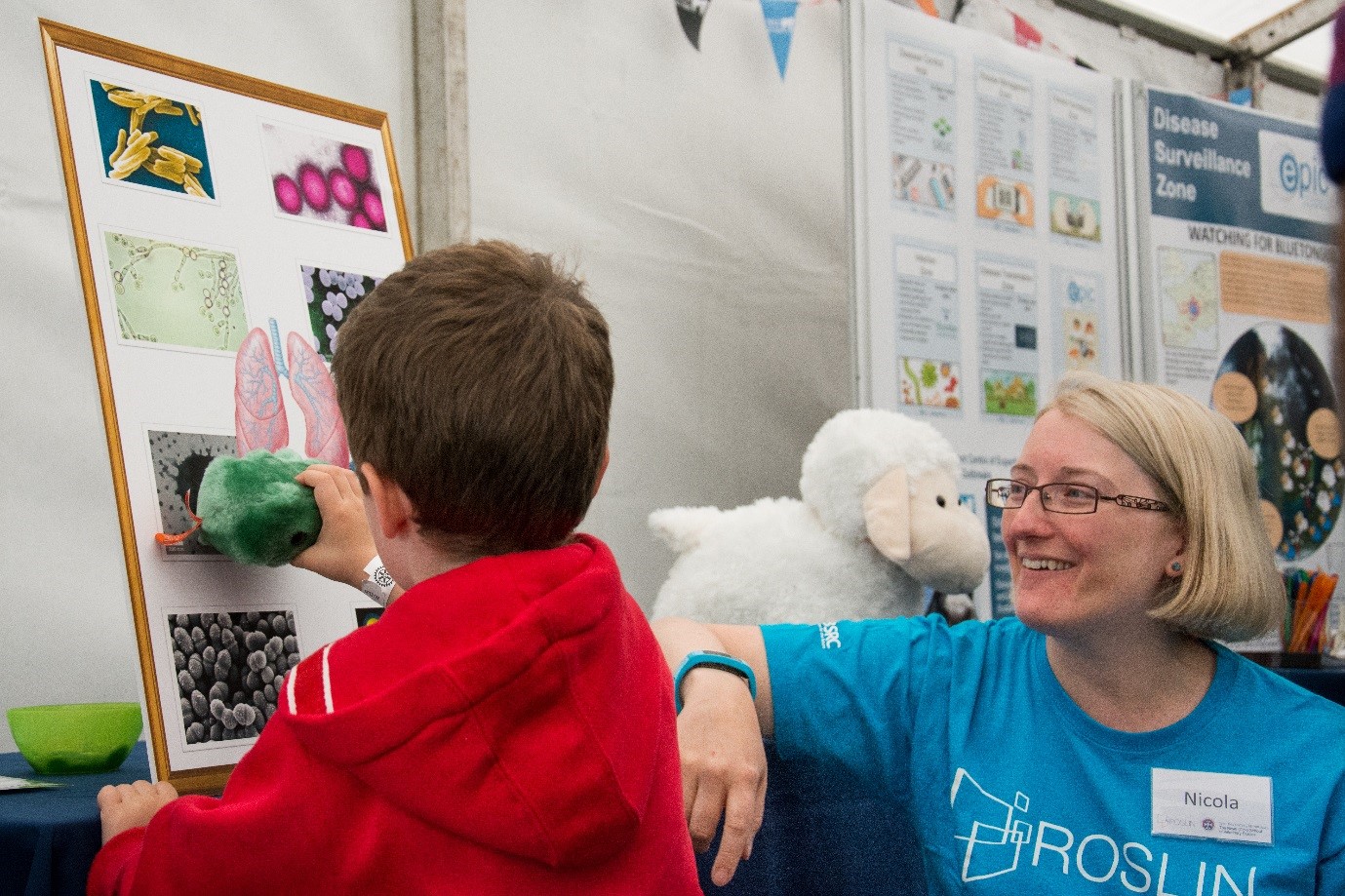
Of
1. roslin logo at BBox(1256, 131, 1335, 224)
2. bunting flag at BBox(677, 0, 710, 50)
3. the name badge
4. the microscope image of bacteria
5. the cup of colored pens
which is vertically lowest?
the cup of colored pens

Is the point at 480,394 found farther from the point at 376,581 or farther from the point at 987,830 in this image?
the point at 987,830

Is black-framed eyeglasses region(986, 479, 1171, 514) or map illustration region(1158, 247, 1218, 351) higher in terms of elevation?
map illustration region(1158, 247, 1218, 351)

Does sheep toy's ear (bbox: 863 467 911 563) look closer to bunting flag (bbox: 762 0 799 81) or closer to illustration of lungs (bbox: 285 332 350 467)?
illustration of lungs (bbox: 285 332 350 467)

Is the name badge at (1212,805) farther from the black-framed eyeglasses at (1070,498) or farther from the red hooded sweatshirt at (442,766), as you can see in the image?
the red hooded sweatshirt at (442,766)

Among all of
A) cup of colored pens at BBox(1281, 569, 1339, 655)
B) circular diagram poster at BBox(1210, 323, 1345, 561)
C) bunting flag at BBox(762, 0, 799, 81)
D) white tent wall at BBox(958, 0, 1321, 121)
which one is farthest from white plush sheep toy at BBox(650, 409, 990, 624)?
white tent wall at BBox(958, 0, 1321, 121)

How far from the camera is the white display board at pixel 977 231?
264 centimetres

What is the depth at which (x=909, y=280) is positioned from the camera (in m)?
2.68

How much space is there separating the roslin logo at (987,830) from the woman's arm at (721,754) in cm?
27

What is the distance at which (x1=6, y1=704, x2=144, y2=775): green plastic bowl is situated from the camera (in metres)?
1.35

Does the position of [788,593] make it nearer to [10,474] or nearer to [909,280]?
[909,280]

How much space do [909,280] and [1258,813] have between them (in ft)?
4.89

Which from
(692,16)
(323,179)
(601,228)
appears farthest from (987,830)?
(692,16)

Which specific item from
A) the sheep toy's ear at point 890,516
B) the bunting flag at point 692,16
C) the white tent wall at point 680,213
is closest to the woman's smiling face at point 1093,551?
the sheep toy's ear at point 890,516

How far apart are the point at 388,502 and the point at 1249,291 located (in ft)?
10.7
